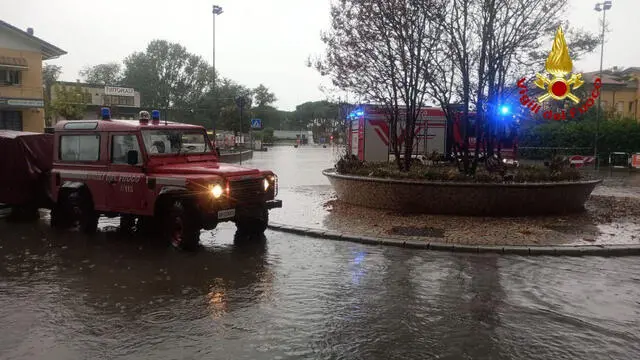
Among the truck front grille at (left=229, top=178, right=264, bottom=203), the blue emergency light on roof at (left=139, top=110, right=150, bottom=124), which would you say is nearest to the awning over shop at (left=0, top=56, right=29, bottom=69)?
the blue emergency light on roof at (left=139, top=110, right=150, bottom=124)

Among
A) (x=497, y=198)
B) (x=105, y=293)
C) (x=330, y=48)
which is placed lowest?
(x=105, y=293)

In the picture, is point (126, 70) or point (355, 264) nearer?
point (355, 264)

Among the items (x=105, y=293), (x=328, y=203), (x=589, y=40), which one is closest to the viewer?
(x=105, y=293)

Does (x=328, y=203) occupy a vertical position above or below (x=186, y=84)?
below

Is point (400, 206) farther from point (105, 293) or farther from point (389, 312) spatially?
point (105, 293)

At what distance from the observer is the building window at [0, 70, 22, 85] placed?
40219 mm

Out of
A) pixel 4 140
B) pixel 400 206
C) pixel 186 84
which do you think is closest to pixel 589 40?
pixel 400 206

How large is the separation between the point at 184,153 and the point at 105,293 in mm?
3785

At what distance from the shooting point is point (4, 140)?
11.5 metres

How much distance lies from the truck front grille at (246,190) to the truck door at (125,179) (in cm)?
153

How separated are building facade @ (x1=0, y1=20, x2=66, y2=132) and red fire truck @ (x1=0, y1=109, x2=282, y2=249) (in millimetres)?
33706

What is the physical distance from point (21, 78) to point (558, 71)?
40430 mm

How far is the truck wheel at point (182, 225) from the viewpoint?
834cm

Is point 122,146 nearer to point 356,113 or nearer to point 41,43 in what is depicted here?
point 356,113
